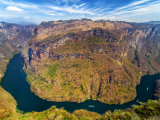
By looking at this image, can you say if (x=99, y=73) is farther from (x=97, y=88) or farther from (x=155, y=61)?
(x=155, y=61)

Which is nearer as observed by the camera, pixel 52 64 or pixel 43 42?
pixel 52 64

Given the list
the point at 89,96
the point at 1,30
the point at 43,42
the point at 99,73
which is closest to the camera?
the point at 89,96

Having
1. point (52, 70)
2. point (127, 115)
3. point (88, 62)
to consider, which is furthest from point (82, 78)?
point (127, 115)

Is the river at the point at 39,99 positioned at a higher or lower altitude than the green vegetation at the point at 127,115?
lower

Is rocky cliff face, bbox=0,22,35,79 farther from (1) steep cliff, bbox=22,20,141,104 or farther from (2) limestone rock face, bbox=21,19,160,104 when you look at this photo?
(1) steep cliff, bbox=22,20,141,104

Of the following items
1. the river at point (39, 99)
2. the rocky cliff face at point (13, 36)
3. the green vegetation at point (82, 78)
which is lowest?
the river at point (39, 99)

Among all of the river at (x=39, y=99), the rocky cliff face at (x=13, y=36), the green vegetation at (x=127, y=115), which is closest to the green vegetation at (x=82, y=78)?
the river at (x=39, y=99)

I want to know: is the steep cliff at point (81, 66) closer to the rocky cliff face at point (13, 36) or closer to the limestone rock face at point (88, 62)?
the limestone rock face at point (88, 62)

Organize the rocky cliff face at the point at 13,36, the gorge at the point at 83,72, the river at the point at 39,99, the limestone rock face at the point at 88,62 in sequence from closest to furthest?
the river at the point at 39,99 < the gorge at the point at 83,72 < the limestone rock face at the point at 88,62 < the rocky cliff face at the point at 13,36

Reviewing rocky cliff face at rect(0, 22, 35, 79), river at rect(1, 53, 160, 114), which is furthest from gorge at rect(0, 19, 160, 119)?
rocky cliff face at rect(0, 22, 35, 79)

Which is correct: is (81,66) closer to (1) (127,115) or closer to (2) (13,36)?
(1) (127,115)

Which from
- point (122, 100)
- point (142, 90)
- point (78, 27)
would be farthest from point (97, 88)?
point (78, 27)
